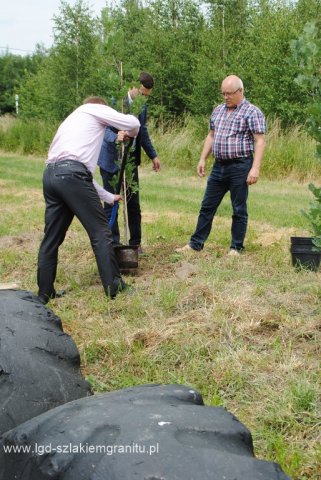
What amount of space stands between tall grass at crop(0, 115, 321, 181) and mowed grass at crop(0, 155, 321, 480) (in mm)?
4845

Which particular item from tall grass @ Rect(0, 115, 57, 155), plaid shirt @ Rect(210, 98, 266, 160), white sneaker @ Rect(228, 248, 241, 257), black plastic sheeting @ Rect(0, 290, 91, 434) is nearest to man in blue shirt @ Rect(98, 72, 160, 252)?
plaid shirt @ Rect(210, 98, 266, 160)

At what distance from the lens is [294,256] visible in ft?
20.0

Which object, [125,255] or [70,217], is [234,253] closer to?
[125,255]

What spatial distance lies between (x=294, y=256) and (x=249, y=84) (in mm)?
16624

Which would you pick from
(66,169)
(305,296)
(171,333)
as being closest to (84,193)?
(66,169)

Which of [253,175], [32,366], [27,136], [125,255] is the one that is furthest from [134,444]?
[27,136]

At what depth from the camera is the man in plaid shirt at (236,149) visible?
6.46 meters

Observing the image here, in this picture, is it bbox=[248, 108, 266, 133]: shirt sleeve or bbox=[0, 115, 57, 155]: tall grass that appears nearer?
bbox=[248, 108, 266, 133]: shirt sleeve

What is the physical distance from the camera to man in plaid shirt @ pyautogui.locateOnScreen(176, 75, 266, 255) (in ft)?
21.2

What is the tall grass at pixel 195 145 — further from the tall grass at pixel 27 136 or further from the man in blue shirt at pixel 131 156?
the man in blue shirt at pixel 131 156

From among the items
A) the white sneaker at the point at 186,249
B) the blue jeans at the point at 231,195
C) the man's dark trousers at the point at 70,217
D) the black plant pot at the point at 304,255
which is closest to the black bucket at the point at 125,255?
the man's dark trousers at the point at 70,217

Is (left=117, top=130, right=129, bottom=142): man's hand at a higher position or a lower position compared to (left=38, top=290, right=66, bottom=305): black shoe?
higher

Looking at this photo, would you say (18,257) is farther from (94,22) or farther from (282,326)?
(94,22)

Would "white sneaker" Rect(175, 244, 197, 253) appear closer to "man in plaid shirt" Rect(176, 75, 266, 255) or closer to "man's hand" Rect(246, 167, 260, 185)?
"man in plaid shirt" Rect(176, 75, 266, 255)
